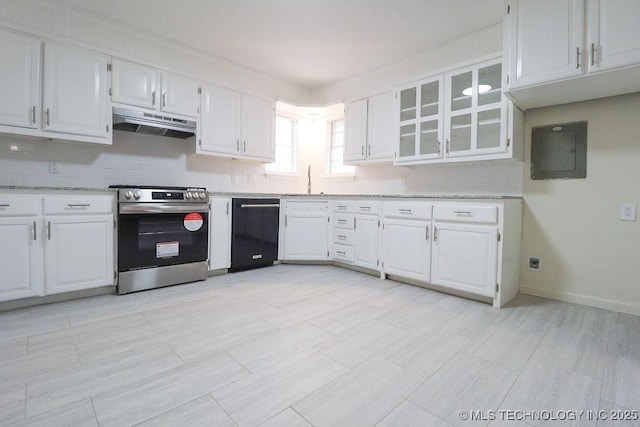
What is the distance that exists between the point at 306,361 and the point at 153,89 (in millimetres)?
2954

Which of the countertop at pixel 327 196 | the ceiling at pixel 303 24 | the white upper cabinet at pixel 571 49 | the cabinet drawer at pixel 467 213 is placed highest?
the ceiling at pixel 303 24

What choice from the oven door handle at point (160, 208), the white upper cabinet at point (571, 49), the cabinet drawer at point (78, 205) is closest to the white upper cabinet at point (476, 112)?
the white upper cabinet at point (571, 49)

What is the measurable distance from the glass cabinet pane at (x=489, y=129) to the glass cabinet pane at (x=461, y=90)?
20 centimetres

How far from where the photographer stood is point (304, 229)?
3859mm

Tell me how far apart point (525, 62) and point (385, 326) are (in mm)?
2193

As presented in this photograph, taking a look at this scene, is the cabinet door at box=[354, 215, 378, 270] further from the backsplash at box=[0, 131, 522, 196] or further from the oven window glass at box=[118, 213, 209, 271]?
the oven window glass at box=[118, 213, 209, 271]

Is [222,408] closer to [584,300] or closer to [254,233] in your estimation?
[254,233]

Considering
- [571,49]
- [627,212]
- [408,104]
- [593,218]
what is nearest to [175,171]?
[408,104]

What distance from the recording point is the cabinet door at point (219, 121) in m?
3.46

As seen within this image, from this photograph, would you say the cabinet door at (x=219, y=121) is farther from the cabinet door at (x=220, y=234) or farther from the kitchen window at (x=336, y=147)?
the kitchen window at (x=336, y=147)

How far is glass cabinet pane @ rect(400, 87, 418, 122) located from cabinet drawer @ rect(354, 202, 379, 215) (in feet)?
3.26

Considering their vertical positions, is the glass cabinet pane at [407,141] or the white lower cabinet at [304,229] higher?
the glass cabinet pane at [407,141]

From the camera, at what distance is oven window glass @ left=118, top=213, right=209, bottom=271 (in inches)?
106

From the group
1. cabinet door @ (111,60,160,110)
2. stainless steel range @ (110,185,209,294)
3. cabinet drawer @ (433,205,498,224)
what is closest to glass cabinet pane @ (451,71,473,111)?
cabinet drawer @ (433,205,498,224)
